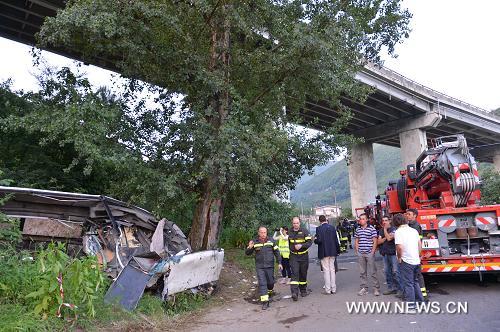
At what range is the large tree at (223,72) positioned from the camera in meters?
9.34

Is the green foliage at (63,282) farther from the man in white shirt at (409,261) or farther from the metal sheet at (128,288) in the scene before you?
the man in white shirt at (409,261)

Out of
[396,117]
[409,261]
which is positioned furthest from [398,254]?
[396,117]

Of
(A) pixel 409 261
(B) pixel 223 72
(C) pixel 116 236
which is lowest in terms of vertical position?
(A) pixel 409 261

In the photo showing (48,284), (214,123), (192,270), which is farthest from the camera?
(214,123)

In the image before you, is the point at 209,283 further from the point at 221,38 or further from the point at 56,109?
the point at 221,38

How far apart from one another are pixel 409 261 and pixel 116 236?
17.6 feet

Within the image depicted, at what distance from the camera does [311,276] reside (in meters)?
12.0

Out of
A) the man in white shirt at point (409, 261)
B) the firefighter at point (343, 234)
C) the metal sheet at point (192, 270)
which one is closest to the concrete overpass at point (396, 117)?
the firefighter at point (343, 234)

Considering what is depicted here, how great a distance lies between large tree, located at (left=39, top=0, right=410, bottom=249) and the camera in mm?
9336

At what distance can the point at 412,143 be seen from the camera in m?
35.2

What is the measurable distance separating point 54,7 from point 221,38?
401 inches

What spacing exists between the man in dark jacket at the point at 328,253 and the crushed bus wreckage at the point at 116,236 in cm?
229

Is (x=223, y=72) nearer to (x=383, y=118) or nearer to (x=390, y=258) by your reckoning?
(x=390, y=258)

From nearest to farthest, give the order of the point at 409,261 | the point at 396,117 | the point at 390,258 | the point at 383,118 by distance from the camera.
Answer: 1. the point at 409,261
2. the point at 390,258
3. the point at 396,117
4. the point at 383,118
